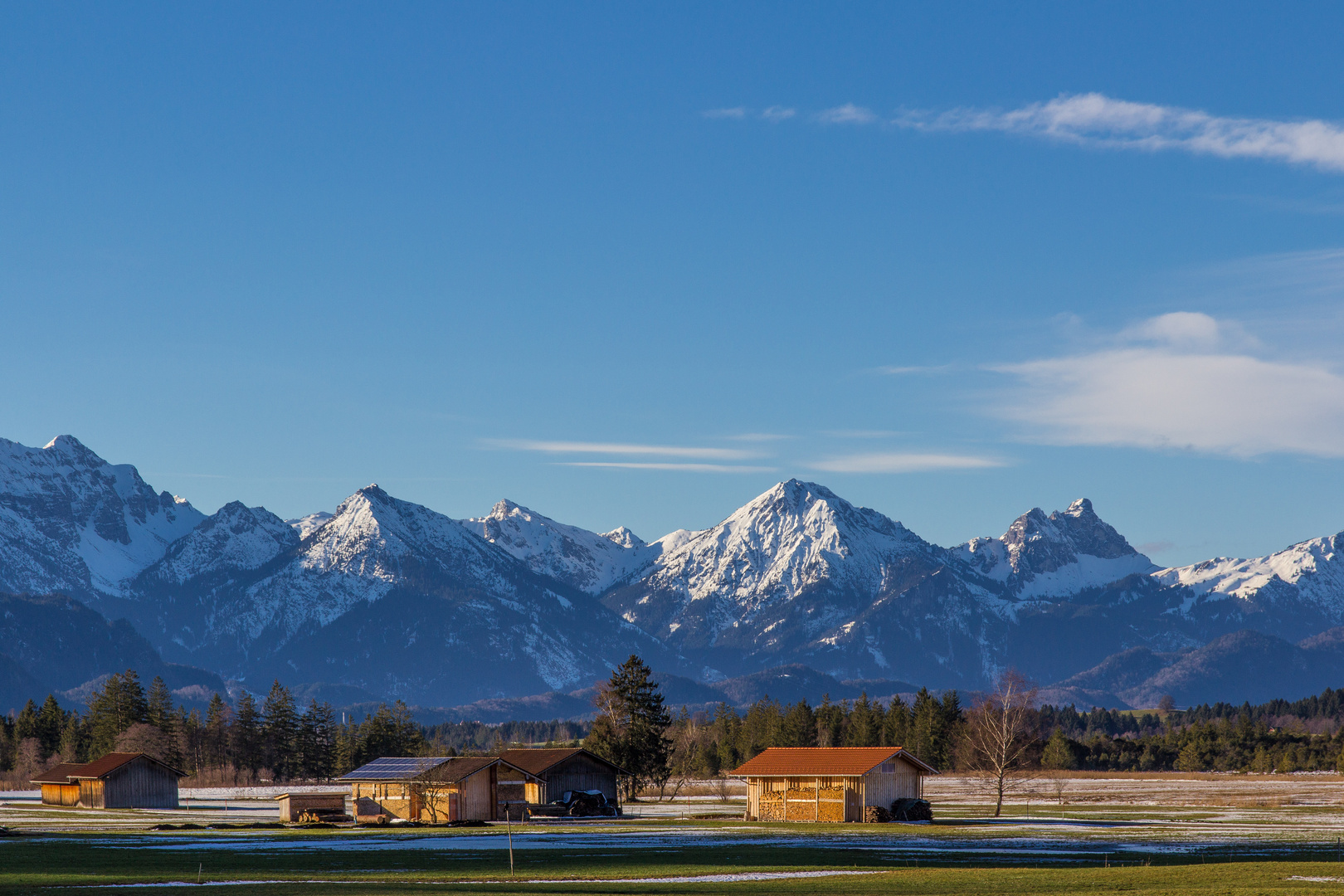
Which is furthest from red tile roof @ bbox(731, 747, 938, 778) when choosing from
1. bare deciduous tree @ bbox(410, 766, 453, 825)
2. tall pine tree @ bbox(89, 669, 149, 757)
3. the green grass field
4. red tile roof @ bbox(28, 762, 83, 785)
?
tall pine tree @ bbox(89, 669, 149, 757)

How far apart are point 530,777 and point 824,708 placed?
312ft

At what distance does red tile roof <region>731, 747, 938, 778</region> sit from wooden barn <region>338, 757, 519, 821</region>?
16180mm

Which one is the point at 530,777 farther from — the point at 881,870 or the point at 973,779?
the point at 973,779

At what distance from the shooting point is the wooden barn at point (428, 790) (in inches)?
3452

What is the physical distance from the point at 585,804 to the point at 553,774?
322 centimetres

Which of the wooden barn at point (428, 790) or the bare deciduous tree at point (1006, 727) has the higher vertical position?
the bare deciduous tree at point (1006, 727)

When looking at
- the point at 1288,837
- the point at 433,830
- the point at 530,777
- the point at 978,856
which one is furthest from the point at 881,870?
the point at 530,777

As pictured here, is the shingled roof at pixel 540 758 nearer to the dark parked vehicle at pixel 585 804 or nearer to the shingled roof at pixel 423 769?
the dark parked vehicle at pixel 585 804

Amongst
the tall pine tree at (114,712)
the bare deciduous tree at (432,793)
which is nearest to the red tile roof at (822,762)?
the bare deciduous tree at (432,793)

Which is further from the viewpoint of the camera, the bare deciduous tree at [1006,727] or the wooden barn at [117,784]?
the wooden barn at [117,784]

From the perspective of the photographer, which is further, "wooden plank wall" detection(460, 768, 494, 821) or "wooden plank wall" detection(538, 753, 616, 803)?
"wooden plank wall" detection(538, 753, 616, 803)

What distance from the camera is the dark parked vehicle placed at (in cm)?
9288

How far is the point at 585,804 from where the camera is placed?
93438mm

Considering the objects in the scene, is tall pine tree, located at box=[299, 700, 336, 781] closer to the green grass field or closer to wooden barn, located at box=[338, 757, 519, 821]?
wooden barn, located at box=[338, 757, 519, 821]
